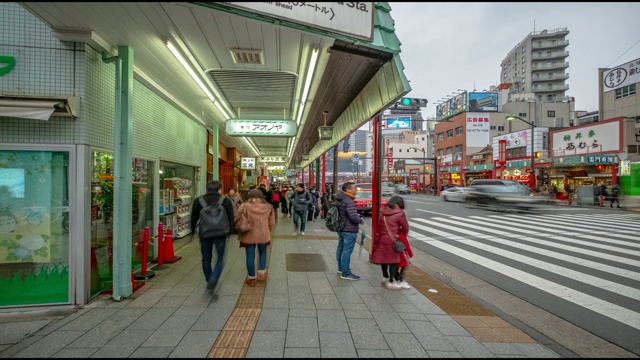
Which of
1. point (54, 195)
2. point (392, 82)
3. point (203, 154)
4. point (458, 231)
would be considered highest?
point (392, 82)

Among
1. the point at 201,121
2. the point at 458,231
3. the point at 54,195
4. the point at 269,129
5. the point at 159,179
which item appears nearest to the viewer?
the point at 54,195

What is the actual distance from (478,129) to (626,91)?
20.7 m

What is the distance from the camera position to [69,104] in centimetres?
444

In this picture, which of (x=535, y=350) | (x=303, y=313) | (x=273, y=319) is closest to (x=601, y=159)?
(x=535, y=350)

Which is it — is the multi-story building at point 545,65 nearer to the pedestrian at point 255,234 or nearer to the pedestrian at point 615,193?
the pedestrian at point 615,193

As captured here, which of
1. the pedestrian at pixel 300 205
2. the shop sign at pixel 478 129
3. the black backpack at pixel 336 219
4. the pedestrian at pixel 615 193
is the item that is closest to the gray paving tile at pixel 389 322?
the black backpack at pixel 336 219

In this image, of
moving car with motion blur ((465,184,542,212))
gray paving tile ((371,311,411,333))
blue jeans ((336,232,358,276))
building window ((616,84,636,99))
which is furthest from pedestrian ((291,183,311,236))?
building window ((616,84,636,99))

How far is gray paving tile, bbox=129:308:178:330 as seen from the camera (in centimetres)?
396

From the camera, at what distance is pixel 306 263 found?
→ 7.15m

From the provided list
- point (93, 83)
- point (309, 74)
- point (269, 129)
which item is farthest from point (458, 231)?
point (93, 83)

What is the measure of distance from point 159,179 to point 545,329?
790 centimetres

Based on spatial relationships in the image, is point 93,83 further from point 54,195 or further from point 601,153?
point 601,153

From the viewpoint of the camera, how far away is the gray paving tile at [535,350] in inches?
138

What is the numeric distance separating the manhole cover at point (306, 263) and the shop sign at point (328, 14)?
4.55 m
